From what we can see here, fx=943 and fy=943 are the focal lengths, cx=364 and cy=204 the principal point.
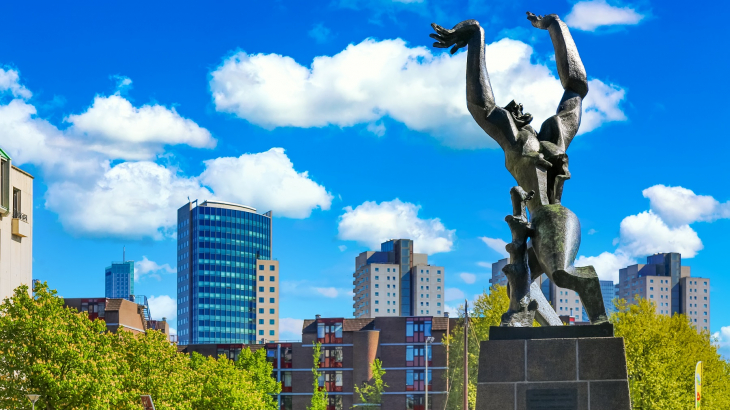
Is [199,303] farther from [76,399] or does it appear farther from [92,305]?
[76,399]

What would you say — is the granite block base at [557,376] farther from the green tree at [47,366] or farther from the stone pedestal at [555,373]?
the green tree at [47,366]

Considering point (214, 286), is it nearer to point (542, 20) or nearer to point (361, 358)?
point (361, 358)

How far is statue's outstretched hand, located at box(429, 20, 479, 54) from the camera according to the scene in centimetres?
1605

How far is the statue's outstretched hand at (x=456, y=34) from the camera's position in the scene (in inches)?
632

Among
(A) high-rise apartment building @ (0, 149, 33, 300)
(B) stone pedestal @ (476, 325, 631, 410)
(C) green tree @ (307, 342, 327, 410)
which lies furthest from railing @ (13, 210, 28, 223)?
(B) stone pedestal @ (476, 325, 631, 410)

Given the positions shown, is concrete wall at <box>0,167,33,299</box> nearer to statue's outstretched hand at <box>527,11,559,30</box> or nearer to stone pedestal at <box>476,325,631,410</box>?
statue's outstretched hand at <box>527,11,559,30</box>

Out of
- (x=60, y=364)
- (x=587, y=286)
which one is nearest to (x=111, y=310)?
(x=60, y=364)

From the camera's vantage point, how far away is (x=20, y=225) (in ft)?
206

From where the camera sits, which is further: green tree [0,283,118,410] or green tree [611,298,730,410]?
green tree [611,298,730,410]

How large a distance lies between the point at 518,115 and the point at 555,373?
15.4ft

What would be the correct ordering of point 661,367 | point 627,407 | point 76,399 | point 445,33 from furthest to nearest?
1. point 661,367
2. point 76,399
3. point 445,33
4. point 627,407

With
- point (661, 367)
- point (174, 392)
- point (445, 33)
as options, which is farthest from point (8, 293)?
point (445, 33)

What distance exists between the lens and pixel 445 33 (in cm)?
1603

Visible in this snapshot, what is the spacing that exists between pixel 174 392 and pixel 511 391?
111ft
